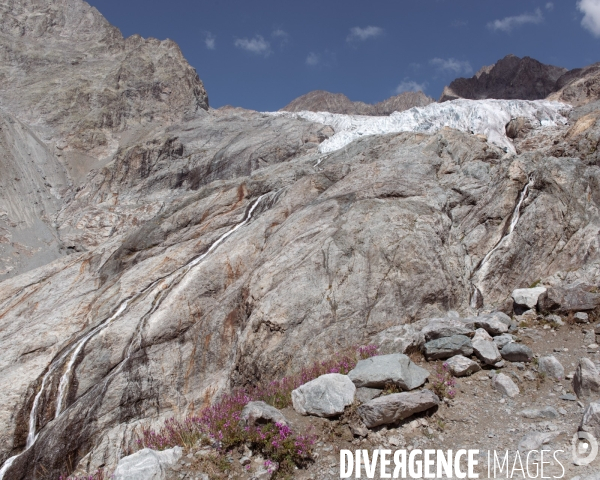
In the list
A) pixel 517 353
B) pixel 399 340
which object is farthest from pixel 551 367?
pixel 399 340

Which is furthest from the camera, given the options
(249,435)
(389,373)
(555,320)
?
(555,320)

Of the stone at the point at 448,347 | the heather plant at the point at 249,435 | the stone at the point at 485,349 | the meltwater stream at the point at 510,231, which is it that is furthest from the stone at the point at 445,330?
the meltwater stream at the point at 510,231

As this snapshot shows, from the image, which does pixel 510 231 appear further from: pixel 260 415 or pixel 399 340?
pixel 260 415

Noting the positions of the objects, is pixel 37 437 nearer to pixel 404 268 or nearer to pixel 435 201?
pixel 404 268

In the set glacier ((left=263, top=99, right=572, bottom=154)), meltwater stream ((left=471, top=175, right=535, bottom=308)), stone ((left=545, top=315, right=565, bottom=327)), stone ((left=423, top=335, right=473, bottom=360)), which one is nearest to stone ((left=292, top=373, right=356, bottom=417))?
stone ((left=423, top=335, right=473, bottom=360))

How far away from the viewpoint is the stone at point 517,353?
8.20 meters

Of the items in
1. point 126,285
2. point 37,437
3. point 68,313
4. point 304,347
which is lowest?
point 37,437

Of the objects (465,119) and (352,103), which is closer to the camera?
(465,119)

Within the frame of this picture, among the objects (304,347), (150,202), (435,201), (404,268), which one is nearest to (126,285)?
(304,347)

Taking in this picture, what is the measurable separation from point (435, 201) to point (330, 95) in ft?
560

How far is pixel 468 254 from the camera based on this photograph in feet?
47.4

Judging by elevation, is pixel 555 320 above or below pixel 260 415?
above

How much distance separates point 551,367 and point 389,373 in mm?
3129

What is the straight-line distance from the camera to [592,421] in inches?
231
